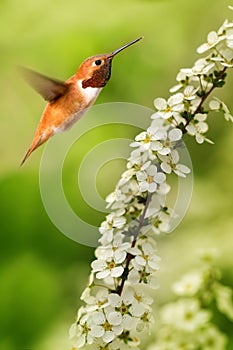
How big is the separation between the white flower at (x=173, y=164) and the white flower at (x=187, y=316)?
34cm

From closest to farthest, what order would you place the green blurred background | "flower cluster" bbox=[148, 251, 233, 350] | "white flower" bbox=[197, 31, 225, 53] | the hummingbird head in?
the hummingbird head, "white flower" bbox=[197, 31, 225, 53], "flower cluster" bbox=[148, 251, 233, 350], the green blurred background

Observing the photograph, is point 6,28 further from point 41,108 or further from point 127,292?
point 127,292

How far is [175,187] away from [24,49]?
463 millimetres

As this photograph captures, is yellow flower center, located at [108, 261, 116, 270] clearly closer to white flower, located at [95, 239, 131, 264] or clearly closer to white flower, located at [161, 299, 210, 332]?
white flower, located at [95, 239, 131, 264]

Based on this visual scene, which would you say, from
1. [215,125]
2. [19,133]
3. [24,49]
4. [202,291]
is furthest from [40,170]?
[202,291]

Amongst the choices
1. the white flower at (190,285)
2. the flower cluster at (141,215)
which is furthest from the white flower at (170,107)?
the white flower at (190,285)

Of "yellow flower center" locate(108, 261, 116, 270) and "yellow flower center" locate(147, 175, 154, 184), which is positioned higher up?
"yellow flower center" locate(147, 175, 154, 184)

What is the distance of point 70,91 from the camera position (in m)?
0.72

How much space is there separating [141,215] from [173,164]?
7cm

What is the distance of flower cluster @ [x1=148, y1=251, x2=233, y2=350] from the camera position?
3.38ft

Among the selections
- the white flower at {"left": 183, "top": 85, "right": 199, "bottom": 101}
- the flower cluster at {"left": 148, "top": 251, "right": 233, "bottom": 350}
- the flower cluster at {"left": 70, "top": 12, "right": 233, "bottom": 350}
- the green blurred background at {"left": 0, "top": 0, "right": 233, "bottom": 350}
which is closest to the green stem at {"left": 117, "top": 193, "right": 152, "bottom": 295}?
the flower cluster at {"left": 70, "top": 12, "right": 233, "bottom": 350}

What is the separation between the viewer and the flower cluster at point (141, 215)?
30.1 inches

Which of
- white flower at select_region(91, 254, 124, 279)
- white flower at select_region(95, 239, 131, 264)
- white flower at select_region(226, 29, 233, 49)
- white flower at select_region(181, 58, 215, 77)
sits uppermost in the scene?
white flower at select_region(226, 29, 233, 49)

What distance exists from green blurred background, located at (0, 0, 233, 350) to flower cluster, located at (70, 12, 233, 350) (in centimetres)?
67
